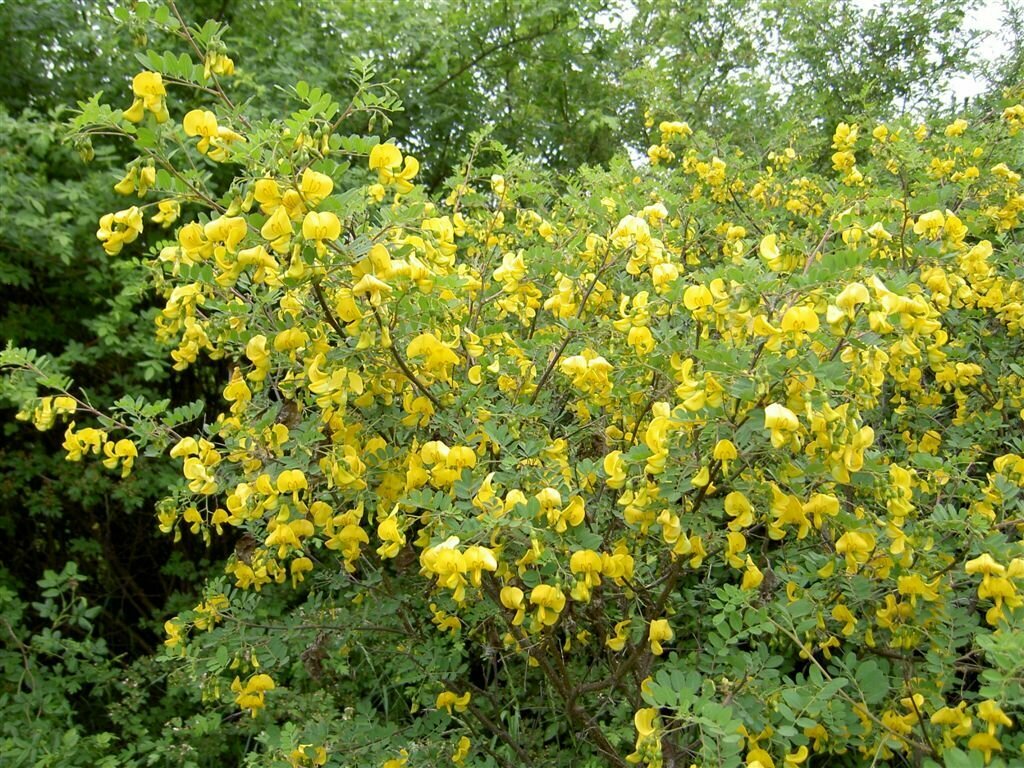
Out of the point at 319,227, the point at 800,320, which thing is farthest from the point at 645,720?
the point at 319,227

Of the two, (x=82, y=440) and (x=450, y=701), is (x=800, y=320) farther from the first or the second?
(x=82, y=440)

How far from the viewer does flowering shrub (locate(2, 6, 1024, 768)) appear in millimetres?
1425

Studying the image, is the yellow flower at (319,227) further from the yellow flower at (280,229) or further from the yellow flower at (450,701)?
the yellow flower at (450,701)

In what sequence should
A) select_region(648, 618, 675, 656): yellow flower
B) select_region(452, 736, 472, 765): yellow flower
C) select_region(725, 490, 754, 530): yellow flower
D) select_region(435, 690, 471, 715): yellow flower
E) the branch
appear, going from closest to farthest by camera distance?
select_region(725, 490, 754, 530): yellow flower < select_region(648, 618, 675, 656): yellow flower < select_region(452, 736, 472, 765): yellow flower < select_region(435, 690, 471, 715): yellow flower < the branch

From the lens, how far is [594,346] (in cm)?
207

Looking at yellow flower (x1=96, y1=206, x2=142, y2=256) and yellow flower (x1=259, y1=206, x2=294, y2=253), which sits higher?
yellow flower (x1=96, y1=206, x2=142, y2=256)

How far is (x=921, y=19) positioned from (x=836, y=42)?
1.86 feet

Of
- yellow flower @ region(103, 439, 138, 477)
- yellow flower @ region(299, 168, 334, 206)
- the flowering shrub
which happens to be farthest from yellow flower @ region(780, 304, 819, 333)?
yellow flower @ region(103, 439, 138, 477)

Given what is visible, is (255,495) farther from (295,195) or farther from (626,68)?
(626,68)

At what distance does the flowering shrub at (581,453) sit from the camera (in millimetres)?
1425

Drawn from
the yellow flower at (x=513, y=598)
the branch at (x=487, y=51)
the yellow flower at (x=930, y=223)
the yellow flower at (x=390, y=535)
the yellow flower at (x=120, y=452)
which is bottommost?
the yellow flower at (x=513, y=598)

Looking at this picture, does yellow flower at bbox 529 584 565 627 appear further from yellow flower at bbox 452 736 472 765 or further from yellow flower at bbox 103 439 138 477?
yellow flower at bbox 103 439 138 477

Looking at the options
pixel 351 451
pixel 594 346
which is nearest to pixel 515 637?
pixel 351 451

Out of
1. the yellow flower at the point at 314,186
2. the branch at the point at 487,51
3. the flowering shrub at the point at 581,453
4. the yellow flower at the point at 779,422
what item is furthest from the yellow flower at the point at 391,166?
the branch at the point at 487,51
